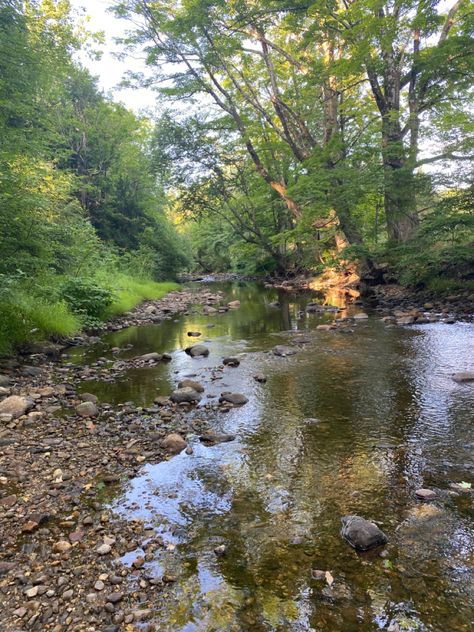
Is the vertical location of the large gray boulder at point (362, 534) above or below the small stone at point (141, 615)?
above

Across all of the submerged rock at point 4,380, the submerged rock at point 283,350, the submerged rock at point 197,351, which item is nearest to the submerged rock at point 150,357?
the submerged rock at point 197,351

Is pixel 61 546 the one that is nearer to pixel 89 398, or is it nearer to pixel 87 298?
pixel 89 398

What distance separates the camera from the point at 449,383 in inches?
258

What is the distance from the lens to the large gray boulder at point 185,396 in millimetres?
6395

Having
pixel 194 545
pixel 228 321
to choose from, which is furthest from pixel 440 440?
pixel 228 321

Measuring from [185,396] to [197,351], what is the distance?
10.7 ft

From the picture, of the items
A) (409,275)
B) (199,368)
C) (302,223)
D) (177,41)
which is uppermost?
(177,41)

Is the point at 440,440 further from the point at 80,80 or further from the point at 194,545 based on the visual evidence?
the point at 80,80

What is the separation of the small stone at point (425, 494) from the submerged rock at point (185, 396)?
362 cm

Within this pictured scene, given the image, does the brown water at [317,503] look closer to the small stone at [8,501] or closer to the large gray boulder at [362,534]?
the large gray boulder at [362,534]

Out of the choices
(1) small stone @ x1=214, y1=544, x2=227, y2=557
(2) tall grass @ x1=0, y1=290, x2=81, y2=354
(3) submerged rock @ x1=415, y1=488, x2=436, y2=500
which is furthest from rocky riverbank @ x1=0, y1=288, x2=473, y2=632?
(3) submerged rock @ x1=415, y1=488, x2=436, y2=500

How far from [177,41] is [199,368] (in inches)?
742

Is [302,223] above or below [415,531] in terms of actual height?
above

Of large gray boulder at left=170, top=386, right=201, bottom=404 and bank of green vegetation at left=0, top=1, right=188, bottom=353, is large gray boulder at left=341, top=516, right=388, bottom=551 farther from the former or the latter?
bank of green vegetation at left=0, top=1, right=188, bottom=353
